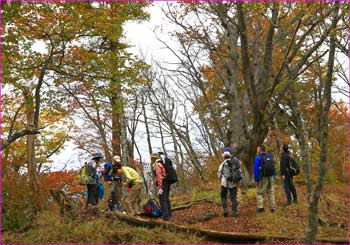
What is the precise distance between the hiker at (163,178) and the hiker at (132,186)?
66 centimetres

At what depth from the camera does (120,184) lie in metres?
10.8

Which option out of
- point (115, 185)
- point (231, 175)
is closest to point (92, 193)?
point (115, 185)

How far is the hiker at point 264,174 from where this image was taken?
11.0 m

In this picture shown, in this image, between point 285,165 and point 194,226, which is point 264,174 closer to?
point 285,165

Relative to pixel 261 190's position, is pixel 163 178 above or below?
above

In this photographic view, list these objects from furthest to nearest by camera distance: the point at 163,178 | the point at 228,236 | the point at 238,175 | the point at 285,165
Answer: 1. the point at 285,165
2. the point at 238,175
3. the point at 163,178
4. the point at 228,236

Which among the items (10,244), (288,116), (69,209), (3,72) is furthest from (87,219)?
(288,116)

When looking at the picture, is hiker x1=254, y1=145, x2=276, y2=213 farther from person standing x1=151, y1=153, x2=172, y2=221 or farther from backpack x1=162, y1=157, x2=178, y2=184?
person standing x1=151, y1=153, x2=172, y2=221

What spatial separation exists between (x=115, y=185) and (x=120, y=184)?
143mm

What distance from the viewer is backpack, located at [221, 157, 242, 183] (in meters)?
10.7

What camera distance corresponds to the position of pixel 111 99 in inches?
570

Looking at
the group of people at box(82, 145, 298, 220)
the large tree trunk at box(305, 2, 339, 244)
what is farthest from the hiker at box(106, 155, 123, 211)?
the large tree trunk at box(305, 2, 339, 244)

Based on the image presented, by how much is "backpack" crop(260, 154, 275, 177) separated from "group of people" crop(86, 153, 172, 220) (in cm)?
264

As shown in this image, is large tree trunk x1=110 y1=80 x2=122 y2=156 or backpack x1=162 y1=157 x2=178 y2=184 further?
large tree trunk x1=110 y1=80 x2=122 y2=156
